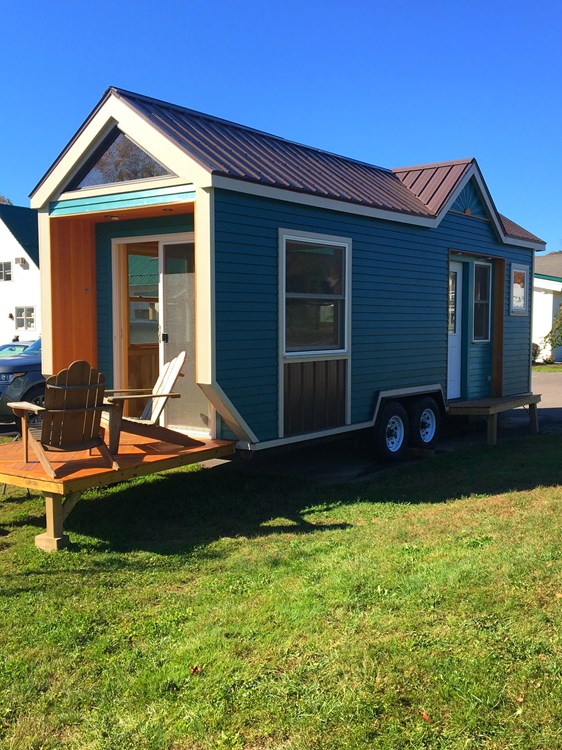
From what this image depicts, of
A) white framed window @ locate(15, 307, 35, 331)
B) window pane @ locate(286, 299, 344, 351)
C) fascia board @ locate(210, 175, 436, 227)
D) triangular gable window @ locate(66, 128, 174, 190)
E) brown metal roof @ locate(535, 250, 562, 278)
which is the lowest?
window pane @ locate(286, 299, 344, 351)

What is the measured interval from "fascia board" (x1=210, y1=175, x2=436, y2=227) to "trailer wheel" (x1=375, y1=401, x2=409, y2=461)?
2.21m

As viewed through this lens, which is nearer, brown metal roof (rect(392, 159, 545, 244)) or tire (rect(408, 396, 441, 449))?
tire (rect(408, 396, 441, 449))

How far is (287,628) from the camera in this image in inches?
160

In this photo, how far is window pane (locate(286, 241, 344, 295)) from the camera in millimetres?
7398

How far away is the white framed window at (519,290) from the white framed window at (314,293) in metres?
4.66

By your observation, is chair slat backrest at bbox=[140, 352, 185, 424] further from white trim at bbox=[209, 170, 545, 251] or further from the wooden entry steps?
the wooden entry steps

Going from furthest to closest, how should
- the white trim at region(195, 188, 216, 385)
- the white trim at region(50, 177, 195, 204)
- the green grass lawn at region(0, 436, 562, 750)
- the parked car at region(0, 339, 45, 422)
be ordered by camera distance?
the parked car at region(0, 339, 45, 422) → the white trim at region(50, 177, 195, 204) → the white trim at region(195, 188, 216, 385) → the green grass lawn at region(0, 436, 562, 750)

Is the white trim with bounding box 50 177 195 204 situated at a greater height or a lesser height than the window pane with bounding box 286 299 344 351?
greater

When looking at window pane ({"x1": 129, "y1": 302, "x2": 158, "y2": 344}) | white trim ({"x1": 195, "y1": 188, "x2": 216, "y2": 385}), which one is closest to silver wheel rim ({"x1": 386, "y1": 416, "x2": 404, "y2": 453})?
window pane ({"x1": 129, "y1": 302, "x2": 158, "y2": 344})

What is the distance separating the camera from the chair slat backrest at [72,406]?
5695mm

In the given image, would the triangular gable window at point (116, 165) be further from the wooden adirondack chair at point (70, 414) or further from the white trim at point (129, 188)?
the wooden adirondack chair at point (70, 414)

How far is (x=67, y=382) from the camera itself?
227 inches

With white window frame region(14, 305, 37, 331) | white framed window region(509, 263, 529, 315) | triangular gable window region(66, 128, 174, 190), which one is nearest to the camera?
triangular gable window region(66, 128, 174, 190)

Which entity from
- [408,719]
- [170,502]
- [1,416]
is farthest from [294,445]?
[1,416]
